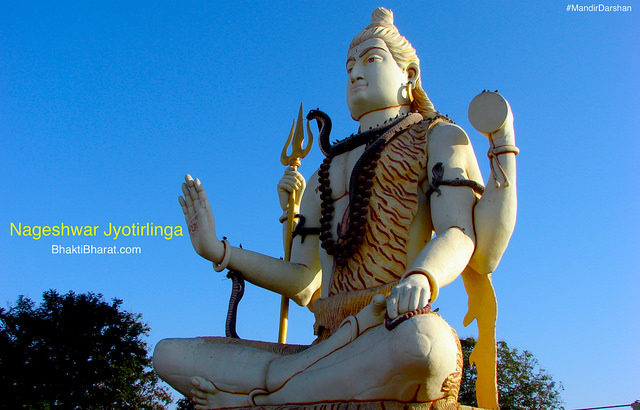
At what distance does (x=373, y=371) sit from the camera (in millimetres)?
4043

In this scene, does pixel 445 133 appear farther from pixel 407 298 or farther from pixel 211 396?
pixel 211 396

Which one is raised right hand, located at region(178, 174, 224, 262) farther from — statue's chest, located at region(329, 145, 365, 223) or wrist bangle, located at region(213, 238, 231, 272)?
statue's chest, located at region(329, 145, 365, 223)

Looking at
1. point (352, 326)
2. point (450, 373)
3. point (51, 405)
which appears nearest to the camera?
point (450, 373)

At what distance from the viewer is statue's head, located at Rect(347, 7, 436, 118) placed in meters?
5.79

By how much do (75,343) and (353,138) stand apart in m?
12.5

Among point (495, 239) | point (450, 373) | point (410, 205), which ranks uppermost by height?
point (410, 205)

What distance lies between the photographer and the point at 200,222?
5.59 m

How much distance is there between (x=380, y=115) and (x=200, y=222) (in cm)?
176

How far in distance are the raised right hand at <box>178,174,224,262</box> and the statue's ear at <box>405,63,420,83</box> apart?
203 cm

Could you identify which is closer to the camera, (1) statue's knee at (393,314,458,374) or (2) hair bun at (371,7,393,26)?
(1) statue's knee at (393,314,458,374)

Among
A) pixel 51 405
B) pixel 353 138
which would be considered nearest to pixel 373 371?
pixel 353 138

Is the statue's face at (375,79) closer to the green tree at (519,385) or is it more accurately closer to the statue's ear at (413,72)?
the statue's ear at (413,72)

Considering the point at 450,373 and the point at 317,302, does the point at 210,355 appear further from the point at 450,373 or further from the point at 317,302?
the point at 450,373

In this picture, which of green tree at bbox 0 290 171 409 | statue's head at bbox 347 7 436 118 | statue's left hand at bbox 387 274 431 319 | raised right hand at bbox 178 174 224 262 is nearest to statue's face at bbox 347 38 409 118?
statue's head at bbox 347 7 436 118
